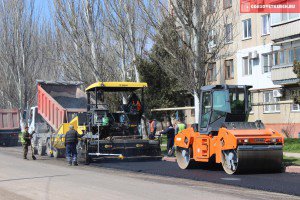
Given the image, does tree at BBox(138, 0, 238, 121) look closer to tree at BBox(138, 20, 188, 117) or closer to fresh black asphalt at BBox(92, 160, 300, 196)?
fresh black asphalt at BBox(92, 160, 300, 196)

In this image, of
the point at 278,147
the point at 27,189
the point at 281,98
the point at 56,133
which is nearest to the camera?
the point at 27,189

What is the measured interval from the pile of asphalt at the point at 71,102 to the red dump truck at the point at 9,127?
14042mm

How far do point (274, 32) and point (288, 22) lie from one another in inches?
61.3

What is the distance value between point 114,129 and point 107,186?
7.74m

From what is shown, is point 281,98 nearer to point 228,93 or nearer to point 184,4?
point 184,4

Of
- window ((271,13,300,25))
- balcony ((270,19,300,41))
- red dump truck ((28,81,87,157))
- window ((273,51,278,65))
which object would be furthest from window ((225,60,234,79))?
red dump truck ((28,81,87,157))

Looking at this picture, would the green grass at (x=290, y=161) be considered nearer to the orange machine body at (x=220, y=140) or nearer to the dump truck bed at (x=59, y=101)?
the orange machine body at (x=220, y=140)

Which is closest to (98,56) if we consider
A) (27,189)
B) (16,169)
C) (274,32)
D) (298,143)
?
(274,32)

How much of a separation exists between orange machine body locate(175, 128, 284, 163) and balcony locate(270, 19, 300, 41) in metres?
16.6

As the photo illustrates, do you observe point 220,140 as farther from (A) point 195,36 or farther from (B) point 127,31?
(B) point 127,31

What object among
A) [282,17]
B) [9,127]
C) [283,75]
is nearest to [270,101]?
[283,75]

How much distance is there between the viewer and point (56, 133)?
23531 millimetres

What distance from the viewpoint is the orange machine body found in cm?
1498

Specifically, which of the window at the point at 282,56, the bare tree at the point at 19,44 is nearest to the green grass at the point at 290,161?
the window at the point at 282,56
